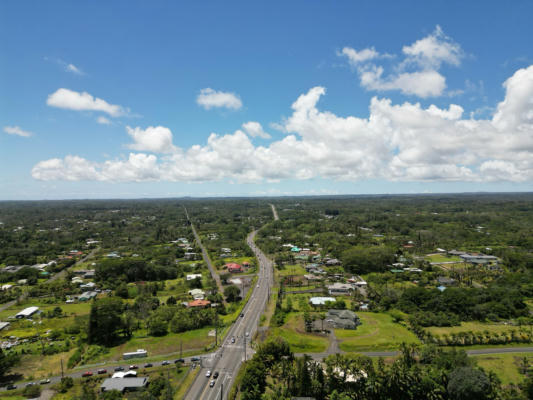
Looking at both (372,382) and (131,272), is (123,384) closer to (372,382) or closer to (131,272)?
(372,382)

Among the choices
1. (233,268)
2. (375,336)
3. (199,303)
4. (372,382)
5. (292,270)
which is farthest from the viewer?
(292,270)

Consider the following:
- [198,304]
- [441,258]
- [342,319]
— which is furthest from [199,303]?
[441,258]

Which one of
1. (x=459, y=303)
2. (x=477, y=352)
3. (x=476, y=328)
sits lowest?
(x=476, y=328)

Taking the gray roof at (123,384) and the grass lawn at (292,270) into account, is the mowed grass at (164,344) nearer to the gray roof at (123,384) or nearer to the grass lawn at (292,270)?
the gray roof at (123,384)

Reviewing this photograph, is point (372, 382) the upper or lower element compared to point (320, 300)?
upper

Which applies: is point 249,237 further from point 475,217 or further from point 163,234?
point 475,217

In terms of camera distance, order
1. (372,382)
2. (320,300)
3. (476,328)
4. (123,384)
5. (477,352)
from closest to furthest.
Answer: (372,382)
(123,384)
(477,352)
(476,328)
(320,300)

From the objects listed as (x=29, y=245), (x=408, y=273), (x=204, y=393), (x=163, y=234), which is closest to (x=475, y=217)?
(x=408, y=273)

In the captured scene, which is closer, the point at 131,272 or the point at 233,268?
the point at 131,272
